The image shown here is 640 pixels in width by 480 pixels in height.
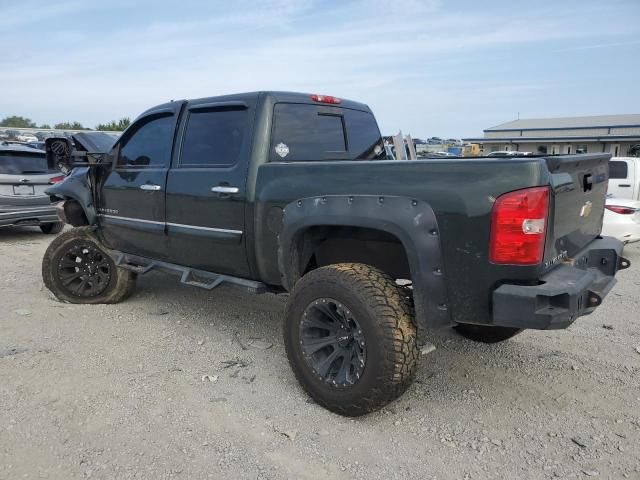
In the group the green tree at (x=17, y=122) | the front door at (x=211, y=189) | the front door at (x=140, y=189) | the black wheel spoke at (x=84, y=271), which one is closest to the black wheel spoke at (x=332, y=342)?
the front door at (x=211, y=189)

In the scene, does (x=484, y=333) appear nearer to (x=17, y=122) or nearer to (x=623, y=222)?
(x=623, y=222)

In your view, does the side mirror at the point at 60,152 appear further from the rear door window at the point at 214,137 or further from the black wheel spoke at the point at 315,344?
the black wheel spoke at the point at 315,344

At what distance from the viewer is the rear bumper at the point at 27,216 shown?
8.92 meters

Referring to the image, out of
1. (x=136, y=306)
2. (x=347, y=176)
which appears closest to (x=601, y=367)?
(x=347, y=176)

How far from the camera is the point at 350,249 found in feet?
12.2

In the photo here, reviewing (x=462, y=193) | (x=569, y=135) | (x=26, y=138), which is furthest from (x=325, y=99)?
(x=569, y=135)

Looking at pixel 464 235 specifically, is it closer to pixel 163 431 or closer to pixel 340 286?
pixel 340 286

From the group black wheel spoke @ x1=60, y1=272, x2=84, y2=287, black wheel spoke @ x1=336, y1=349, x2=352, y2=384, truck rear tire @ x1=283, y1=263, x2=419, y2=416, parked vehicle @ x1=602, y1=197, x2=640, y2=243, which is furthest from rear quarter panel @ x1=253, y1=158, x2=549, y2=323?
parked vehicle @ x1=602, y1=197, x2=640, y2=243

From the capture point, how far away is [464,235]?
2697 mm

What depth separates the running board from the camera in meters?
3.91

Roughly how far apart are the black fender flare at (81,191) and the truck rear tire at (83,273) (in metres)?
0.18

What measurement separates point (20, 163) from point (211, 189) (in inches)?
277

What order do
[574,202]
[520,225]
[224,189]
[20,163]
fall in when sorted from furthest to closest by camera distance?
1. [20,163]
2. [224,189]
3. [574,202]
4. [520,225]

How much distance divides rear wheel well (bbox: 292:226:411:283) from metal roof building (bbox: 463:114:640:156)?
27.4m
